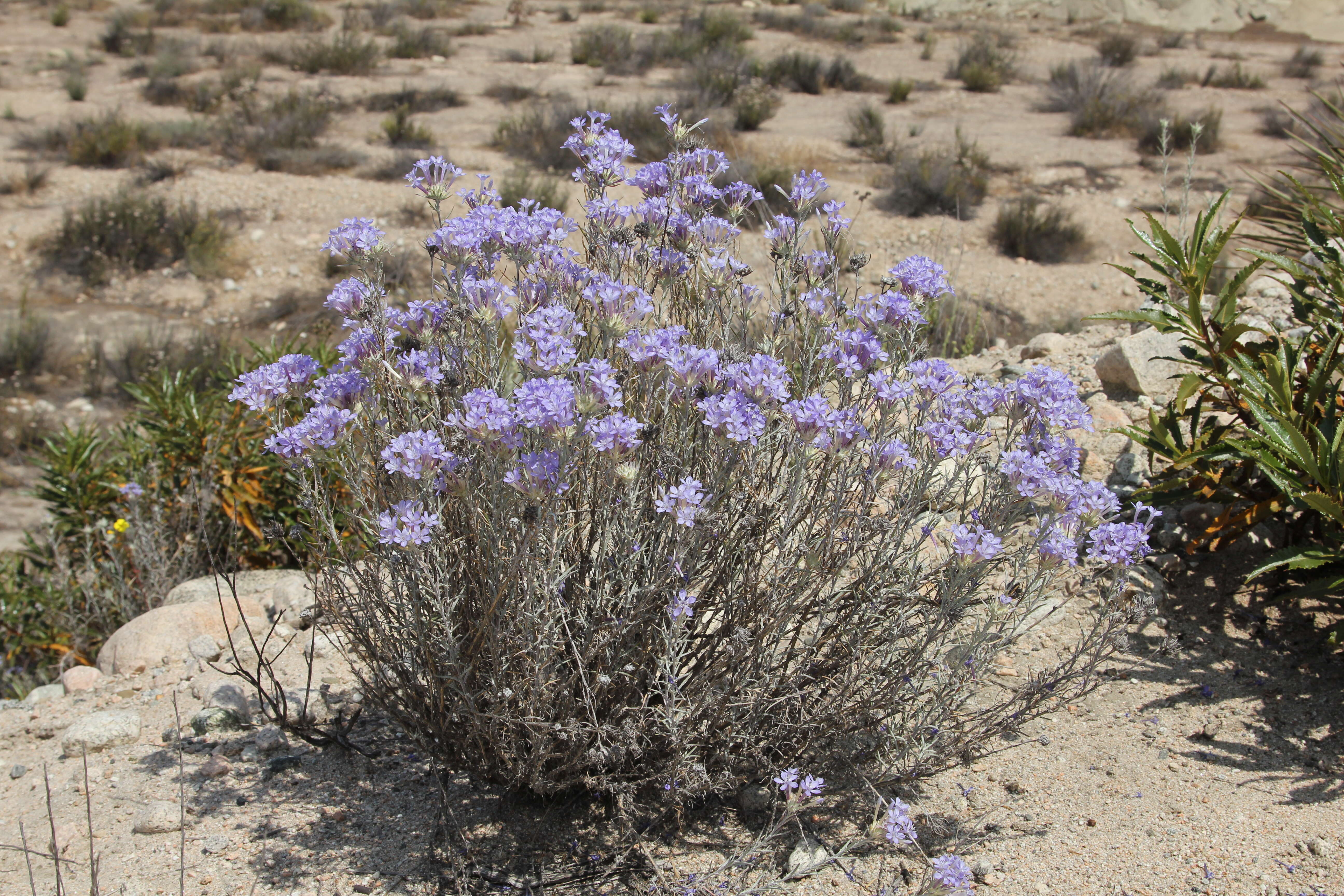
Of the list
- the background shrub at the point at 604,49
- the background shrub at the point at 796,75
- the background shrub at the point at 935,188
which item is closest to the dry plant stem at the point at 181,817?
the background shrub at the point at 935,188

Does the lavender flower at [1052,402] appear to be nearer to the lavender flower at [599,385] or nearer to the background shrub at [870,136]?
the lavender flower at [599,385]

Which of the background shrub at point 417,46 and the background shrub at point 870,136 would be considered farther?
the background shrub at point 417,46

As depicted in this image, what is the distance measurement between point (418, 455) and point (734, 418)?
705 millimetres

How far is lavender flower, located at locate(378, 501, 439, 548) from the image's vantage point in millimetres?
2033

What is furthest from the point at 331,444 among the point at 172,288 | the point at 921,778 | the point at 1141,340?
the point at 172,288

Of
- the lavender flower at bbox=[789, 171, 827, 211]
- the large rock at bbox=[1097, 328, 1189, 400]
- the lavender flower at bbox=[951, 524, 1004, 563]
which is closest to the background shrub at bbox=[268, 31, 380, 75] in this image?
the large rock at bbox=[1097, 328, 1189, 400]

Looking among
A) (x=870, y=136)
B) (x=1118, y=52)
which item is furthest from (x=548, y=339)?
(x=1118, y=52)

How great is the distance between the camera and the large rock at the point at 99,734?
3.12 meters

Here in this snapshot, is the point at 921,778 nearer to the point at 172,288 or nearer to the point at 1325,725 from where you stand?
the point at 1325,725

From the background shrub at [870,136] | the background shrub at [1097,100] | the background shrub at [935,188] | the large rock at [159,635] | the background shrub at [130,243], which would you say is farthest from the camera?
the background shrub at [1097,100]

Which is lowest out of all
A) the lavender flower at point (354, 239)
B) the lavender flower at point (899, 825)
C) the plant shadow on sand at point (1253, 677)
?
the plant shadow on sand at point (1253, 677)

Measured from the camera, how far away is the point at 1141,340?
15.4 ft

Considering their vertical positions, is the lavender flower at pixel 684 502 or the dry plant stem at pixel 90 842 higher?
the lavender flower at pixel 684 502

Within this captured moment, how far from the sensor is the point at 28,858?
2.39m
